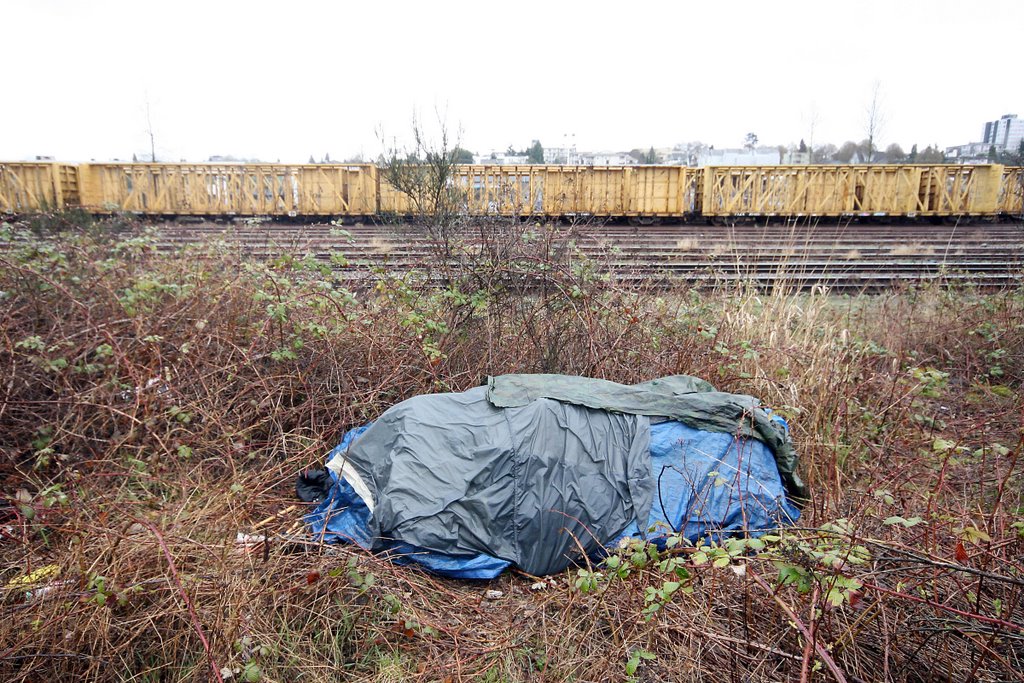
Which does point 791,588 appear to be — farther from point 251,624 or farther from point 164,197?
point 164,197

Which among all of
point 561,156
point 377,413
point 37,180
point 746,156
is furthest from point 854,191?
point 746,156

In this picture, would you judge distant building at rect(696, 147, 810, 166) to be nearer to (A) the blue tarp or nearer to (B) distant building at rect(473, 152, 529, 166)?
(B) distant building at rect(473, 152, 529, 166)

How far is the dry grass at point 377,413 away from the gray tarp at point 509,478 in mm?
245

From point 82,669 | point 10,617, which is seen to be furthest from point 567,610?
point 10,617

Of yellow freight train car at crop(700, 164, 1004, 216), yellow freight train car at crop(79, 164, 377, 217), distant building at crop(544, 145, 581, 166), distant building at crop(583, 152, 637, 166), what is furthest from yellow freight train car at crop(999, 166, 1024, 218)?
yellow freight train car at crop(79, 164, 377, 217)

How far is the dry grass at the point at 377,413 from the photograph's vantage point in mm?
2613

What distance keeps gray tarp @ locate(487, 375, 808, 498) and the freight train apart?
17.5m

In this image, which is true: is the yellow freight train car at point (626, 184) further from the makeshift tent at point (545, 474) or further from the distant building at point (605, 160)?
the makeshift tent at point (545, 474)

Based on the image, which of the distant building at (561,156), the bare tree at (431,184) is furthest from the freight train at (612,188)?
the bare tree at (431,184)

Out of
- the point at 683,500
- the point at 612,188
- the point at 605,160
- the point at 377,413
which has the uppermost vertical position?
the point at 605,160

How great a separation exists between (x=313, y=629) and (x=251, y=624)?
30 centimetres

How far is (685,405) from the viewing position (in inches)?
163

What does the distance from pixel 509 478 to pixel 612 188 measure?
20.7 metres

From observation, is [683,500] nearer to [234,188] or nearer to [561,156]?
[561,156]
